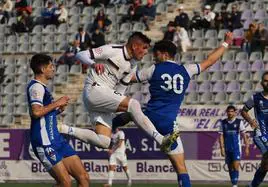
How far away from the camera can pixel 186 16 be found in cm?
3303

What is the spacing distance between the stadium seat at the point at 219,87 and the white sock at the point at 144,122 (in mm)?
16094

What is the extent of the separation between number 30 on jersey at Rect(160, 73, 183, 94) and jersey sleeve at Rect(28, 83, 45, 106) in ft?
7.80

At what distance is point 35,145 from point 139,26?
21365 millimetres

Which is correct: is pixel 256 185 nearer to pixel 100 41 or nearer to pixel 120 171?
pixel 120 171

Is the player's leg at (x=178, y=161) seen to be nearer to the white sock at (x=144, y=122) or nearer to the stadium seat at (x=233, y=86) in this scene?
the white sock at (x=144, y=122)

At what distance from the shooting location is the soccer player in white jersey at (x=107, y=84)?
49.8 feet

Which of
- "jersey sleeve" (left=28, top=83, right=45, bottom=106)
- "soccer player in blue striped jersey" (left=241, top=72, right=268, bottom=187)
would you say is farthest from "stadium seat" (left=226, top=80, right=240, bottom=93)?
"jersey sleeve" (left=28, top=83, right=45, bottom=106)

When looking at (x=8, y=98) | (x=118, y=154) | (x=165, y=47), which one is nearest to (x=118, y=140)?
(x=118, y=154)

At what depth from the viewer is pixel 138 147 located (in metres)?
27.3

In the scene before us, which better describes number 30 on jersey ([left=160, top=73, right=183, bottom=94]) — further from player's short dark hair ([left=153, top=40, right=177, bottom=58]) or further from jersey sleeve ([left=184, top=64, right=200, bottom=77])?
player's short dark hair ([left=153, top=40, right=177, bottom=58])

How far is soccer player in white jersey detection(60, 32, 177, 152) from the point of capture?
15.2 meters

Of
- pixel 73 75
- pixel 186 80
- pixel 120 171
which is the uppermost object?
pixel 186 80

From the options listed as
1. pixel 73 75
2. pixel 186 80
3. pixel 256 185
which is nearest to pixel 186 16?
pixel 73 75

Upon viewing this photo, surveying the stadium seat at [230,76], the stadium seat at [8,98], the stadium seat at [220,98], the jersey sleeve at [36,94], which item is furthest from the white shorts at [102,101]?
the stadium seat at [8,98]
